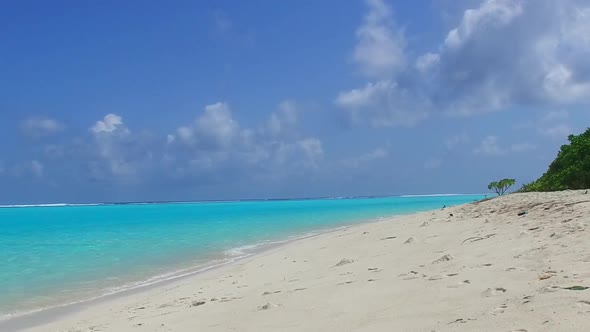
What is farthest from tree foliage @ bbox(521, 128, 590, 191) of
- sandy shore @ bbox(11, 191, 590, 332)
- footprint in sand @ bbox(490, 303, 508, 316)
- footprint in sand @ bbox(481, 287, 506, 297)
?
footprint in sand @ bbox(490, 303, 508, 316)

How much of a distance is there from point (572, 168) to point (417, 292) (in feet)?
57.5

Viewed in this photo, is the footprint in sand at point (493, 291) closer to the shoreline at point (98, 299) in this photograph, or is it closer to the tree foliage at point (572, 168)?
the shoreline at point (98, 299)

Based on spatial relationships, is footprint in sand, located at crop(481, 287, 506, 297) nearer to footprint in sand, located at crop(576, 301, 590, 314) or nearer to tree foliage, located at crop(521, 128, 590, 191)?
footprint in sand, located at crop(576, 301, 590, 314)

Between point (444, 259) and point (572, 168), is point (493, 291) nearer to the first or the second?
point (444, 259)

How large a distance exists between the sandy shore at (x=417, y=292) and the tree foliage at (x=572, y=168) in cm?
933

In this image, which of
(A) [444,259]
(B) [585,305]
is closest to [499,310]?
(B) [585,305]

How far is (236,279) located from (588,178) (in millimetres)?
15705

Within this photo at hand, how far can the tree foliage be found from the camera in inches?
733

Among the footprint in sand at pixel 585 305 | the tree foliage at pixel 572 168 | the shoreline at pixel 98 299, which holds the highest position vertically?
the tree foliage at pixel 572 168

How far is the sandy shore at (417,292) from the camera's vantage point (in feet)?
12.5

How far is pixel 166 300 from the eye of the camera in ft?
27.2

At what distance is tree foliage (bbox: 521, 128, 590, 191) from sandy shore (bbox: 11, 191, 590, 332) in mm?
9335

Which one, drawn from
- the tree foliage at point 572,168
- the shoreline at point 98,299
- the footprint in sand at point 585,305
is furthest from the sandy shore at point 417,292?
the tree foliage at point 572,168

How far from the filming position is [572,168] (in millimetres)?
19109
